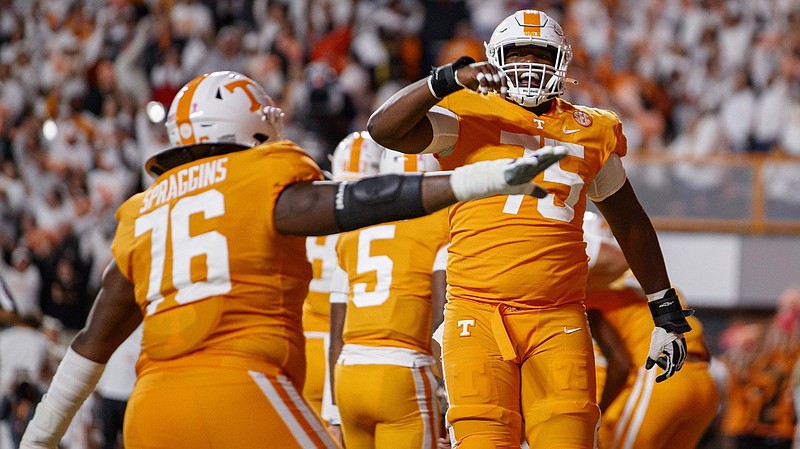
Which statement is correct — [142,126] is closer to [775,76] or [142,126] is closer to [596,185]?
[775,76]

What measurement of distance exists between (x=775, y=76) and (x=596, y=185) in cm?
934

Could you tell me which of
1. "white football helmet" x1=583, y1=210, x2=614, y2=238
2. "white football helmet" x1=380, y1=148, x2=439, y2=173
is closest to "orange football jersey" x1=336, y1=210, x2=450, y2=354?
"white football helmet" x1=380, y1=148, x2=439, y2=173

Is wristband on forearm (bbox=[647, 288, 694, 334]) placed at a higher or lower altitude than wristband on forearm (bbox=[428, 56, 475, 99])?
lower

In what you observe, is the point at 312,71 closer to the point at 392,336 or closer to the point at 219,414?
the point at 392,336

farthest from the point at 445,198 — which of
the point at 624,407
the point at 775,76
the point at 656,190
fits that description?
the point at 775,76

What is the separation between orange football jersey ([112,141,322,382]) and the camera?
3580 mm

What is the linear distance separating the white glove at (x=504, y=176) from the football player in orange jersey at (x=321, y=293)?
312cm

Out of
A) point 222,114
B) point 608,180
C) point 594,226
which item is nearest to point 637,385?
point 594,226

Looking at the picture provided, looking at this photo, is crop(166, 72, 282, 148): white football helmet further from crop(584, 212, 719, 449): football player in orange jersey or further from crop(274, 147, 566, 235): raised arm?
crop(584, 212, 719, 449): football player in orange jersey

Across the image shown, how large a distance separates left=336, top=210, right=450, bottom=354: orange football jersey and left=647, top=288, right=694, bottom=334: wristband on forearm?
109 centimetres

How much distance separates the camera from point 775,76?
13258mm

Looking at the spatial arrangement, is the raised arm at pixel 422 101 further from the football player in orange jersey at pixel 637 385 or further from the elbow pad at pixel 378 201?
the football player in orange jersey at pixel 637 385

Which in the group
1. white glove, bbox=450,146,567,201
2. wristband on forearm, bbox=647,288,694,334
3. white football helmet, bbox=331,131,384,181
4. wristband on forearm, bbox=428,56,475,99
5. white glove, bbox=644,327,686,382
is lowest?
white glove, bbox=644,327,686,382

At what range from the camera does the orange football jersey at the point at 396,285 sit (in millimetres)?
5484
